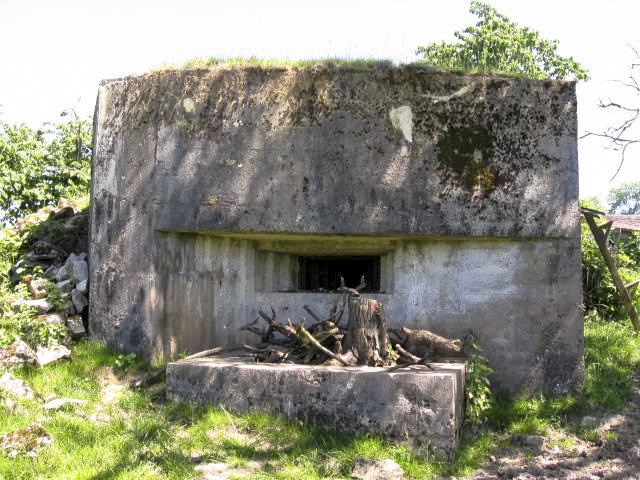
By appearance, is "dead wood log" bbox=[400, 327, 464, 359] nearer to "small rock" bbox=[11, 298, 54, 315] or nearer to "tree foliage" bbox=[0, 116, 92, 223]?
"small rock" bbox=[11, 298, 54, 315]

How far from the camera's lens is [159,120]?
551cm

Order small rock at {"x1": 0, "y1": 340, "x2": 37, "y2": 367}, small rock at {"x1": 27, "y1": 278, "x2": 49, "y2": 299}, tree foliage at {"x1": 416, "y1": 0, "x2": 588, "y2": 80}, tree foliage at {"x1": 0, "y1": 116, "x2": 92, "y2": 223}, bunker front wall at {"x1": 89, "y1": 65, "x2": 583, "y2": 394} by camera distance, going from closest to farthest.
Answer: small rock at {"x1": 0, "y1": 340, "x2": 37, "y2": 367} < bunker front wall at {"x1": 89, "y1": 65, "x2": 583, "y2": 394} < small rock at {"x1": 27, "y1": 278, "x2": 49, "y2": 299} < tree foliage at {"x1": 0, "y1": 116, "x2": 92, "y2": 223} < tree foliage at {"x1": 416, "y1": 0, "x2": 588, "y2": 80}

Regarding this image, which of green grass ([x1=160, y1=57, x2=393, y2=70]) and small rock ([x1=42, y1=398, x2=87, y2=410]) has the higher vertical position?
green grass ([x1=160, y1=57, x2=393, y2=70])

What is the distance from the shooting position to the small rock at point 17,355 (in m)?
4.99

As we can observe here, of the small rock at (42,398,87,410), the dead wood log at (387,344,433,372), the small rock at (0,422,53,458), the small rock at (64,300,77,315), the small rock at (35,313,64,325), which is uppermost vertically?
the small rock at (64,300,77,315)

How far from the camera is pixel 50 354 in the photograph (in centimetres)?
520

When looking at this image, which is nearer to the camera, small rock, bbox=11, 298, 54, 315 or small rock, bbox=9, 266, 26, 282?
small rock, bbox=11, 298, 54, 315

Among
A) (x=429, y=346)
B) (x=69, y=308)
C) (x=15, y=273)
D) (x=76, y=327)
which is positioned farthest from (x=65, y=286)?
(x=429, y=346)

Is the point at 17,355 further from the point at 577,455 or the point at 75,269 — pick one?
the point at 577,455

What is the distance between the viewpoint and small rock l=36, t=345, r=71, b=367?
5.15 meters

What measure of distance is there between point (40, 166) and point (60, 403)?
433 inches

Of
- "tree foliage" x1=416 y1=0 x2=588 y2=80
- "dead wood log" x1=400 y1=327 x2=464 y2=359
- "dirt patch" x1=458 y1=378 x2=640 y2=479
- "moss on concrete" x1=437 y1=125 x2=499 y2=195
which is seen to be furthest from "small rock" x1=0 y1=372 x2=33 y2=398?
"tree foliage" x1=416 y1=0 x2=588 y2=80

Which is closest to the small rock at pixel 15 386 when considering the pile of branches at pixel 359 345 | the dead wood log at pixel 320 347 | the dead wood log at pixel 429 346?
the pile of branches at pixel 359 345

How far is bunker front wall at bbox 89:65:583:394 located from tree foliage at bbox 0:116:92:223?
840cm
